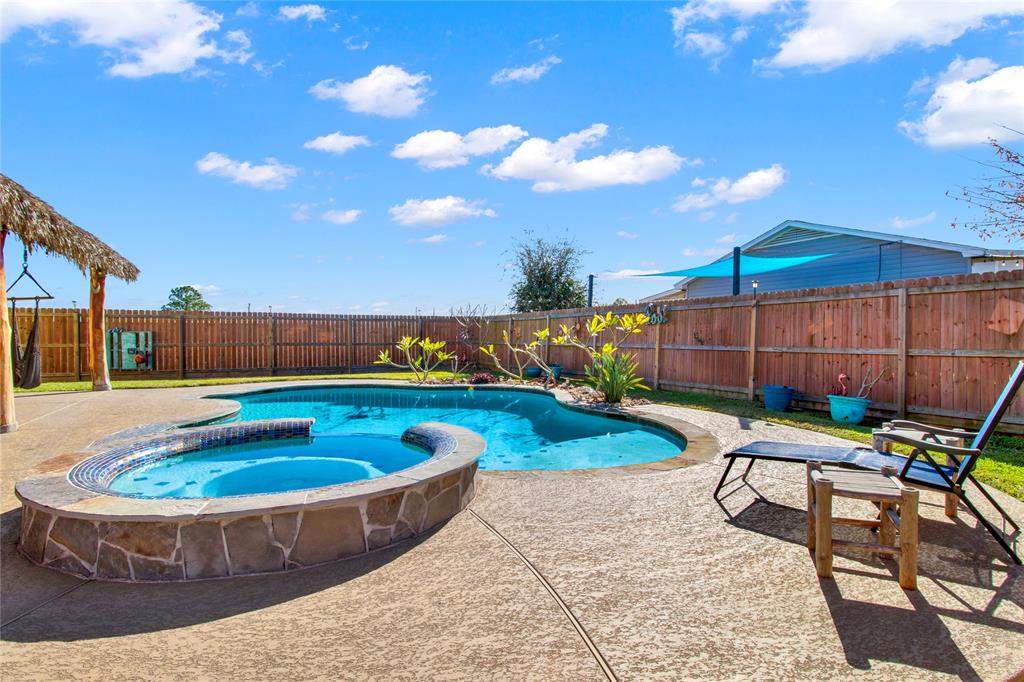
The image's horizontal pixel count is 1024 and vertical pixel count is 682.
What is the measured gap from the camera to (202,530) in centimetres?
261

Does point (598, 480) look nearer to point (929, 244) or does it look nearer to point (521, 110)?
point (521, 110)

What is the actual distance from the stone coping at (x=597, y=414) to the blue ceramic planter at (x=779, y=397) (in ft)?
6.12

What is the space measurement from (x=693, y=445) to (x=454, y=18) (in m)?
6.58

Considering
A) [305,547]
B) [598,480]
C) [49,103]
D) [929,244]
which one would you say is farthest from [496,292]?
[305,547]

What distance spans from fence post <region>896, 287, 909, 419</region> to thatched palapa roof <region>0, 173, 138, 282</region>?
1032 cm

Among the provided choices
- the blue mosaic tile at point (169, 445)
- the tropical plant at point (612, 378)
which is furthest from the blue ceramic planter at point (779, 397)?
the blue mosaic tile at point (169, 445)

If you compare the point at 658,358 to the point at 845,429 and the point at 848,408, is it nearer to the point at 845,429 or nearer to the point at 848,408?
the point at 848,408

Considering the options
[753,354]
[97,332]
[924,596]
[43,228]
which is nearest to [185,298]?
[97,332]

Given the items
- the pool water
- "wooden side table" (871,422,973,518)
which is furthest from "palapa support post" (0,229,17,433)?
"wooden side table" (871,422,973,518)

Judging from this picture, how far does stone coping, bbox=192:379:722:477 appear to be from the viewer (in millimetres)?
4508

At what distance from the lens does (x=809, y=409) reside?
7867mm

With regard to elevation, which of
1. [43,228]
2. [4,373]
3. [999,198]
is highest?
[999,198]

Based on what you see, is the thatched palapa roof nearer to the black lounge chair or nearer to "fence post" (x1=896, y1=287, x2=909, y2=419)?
the black lounge chair

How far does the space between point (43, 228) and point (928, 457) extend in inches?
355
